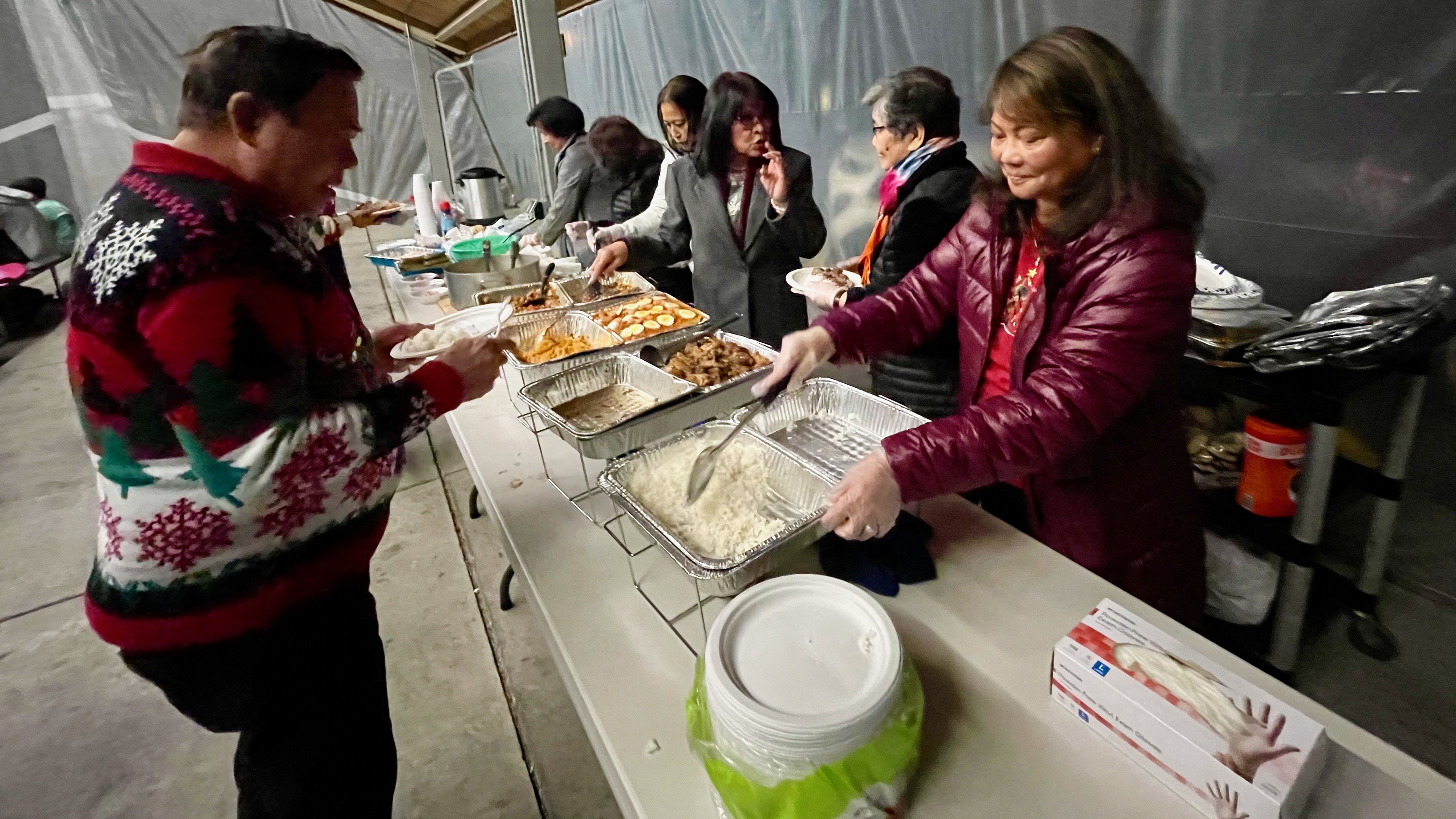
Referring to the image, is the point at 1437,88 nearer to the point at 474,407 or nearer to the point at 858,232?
the point at 858,232

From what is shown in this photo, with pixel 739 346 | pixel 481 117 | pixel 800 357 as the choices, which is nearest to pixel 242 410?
pixel 800 357

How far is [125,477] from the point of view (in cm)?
82

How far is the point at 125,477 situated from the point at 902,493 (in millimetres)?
951

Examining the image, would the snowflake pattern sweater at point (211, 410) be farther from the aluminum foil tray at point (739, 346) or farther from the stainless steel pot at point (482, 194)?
the stainless steel pot at point (482, 194)

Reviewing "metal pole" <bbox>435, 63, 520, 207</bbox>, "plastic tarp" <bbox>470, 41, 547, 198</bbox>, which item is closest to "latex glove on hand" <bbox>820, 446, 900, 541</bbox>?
"plastic tarp" <bbox>470, 41, 547, 198</bbox>

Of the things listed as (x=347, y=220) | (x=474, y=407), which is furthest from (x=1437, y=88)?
(x=347, y=220)

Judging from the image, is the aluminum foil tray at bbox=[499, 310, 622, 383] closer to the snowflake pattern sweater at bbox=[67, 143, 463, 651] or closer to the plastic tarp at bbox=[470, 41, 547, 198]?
the snowflake pattern sweater at bbox=[67, 143, 463, 651]

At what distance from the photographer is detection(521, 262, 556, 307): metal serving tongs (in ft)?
6.55

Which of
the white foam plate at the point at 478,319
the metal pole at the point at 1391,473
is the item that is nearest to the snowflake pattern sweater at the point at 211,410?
the white foam plate at the point at 478,319

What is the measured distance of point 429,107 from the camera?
7.65 metres

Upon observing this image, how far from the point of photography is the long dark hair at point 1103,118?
35.6 inches

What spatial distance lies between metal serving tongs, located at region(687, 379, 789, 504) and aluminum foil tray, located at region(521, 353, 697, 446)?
0.18 meters

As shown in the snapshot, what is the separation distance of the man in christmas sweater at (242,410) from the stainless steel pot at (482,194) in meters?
3.25

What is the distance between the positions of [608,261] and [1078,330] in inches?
61.7
